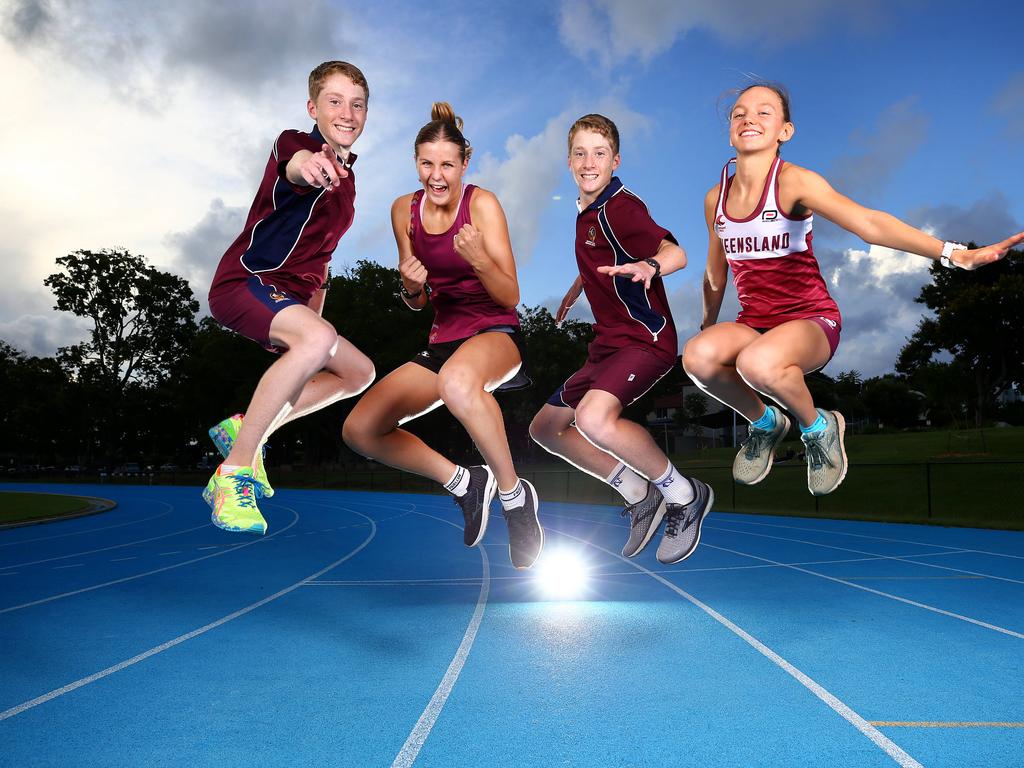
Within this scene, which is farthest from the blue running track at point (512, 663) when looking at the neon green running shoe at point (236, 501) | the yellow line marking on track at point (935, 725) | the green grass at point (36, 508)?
the green grass at point (36, 508)

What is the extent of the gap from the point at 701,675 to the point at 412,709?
10.7 ft

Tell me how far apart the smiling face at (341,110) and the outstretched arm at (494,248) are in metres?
0.65

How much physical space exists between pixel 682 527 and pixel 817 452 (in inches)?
35.9

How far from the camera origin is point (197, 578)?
50.6 ft

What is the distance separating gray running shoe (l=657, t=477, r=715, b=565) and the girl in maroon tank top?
685 millimetres

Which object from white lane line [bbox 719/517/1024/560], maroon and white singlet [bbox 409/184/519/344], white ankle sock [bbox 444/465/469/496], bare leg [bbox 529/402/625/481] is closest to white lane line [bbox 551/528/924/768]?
bare leg [bbox 529/402/625/481]

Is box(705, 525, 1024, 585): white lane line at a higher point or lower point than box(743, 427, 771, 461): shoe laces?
lower

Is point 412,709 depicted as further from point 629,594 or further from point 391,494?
point 391,494

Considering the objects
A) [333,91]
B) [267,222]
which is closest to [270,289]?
[267,222]

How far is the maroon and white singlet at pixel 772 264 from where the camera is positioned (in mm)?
3357

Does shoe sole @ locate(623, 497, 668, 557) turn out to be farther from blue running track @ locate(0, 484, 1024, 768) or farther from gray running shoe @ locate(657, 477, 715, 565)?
blue running track @ locate(0, 484, 1024, 768)

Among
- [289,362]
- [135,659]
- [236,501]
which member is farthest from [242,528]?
[135,659]

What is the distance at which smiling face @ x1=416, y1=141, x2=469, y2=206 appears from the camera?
3619 millimetres

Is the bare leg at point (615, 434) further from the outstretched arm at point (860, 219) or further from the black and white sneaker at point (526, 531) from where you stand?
the outstretched arm at point (860, 219)
